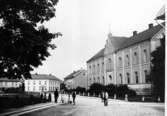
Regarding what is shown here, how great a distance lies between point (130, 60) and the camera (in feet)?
142

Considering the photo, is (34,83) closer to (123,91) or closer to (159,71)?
(123,91)

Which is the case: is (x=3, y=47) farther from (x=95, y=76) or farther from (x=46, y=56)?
(x=95, y=76)

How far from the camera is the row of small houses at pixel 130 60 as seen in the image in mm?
37500

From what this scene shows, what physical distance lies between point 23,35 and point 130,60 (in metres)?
27.4

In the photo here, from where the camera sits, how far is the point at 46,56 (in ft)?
68.1

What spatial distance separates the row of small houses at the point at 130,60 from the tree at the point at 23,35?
1113cm

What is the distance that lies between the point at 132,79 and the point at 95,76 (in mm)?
18221

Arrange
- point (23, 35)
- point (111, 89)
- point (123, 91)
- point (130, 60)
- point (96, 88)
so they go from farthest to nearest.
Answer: point (96, 88), point (130, 60), point (111, 89), point (123, 91), point (23, 35)

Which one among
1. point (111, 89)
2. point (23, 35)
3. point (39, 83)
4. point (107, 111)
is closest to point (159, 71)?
point (111, 89)

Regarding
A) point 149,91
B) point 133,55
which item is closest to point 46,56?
point 149,91

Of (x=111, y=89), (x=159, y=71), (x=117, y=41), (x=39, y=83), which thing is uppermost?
(x=117, y=41)

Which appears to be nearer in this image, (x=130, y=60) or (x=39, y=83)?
(x=130, y=60)

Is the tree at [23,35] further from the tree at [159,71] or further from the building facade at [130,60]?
the building facade at [130,60]

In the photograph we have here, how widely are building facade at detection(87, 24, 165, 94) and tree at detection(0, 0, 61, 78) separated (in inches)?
787
